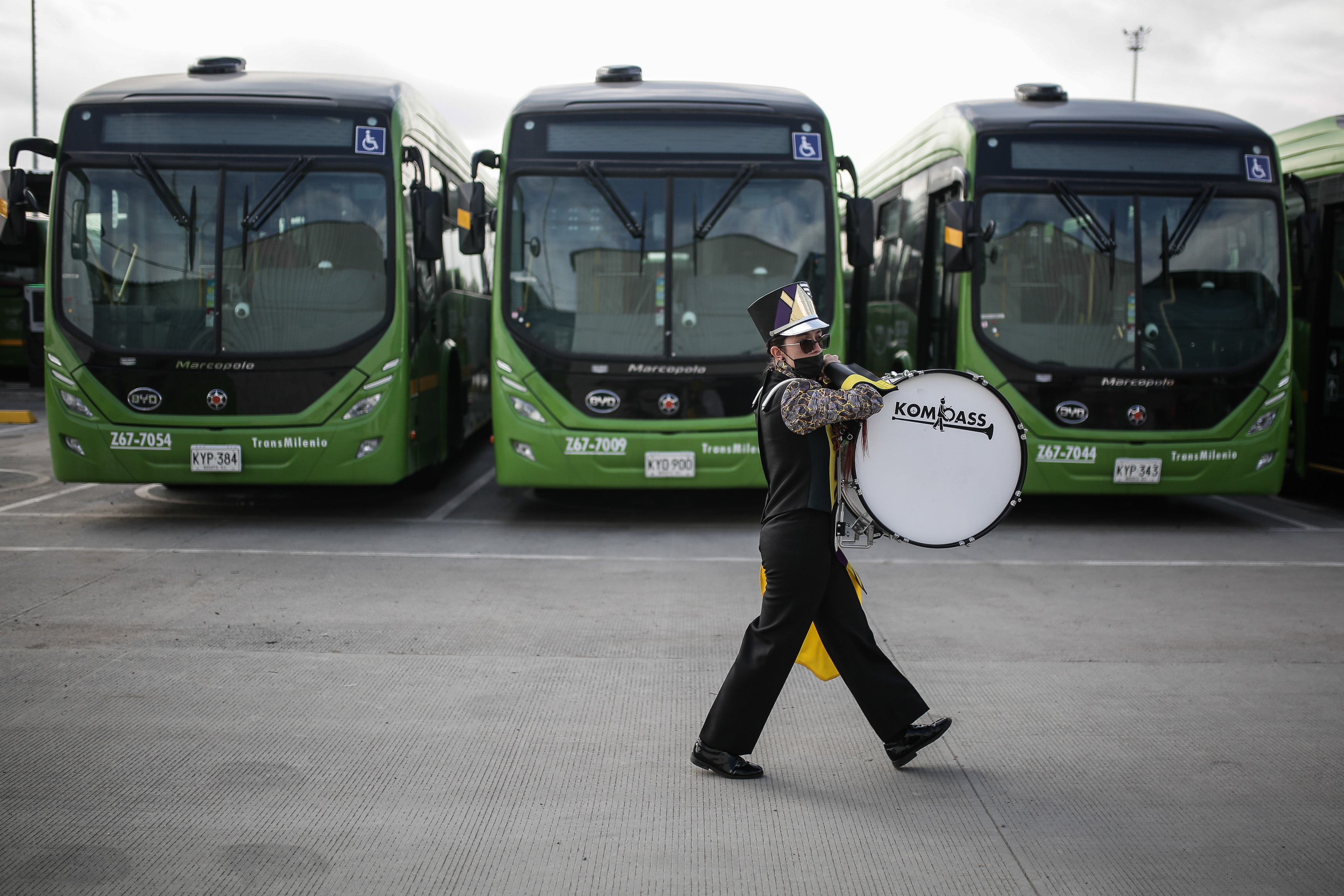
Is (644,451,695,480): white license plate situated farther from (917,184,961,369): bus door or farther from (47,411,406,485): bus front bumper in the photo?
(917,184,961,369): bus door

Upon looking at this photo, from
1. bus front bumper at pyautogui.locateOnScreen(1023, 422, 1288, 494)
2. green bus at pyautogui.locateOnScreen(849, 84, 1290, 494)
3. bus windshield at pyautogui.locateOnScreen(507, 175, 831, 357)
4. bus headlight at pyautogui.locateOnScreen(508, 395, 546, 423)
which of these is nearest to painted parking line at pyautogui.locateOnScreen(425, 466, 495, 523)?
bus headlight at pyautogui.locateOnScreen(508, 395, 546, 423)

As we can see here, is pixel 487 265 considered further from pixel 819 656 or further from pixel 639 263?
Answer: pixel 819 656

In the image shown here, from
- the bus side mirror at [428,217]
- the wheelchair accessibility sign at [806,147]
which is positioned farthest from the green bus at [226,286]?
the wheelchair accessibility sign at [806,147]

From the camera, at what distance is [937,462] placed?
4.37 metres

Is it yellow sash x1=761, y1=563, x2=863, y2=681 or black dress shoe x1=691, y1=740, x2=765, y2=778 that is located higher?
yellow sash x1=761, y1=563, x2=863, y2=681

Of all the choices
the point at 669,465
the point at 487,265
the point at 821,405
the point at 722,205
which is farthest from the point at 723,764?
the point at 487,265

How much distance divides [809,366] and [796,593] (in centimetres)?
80

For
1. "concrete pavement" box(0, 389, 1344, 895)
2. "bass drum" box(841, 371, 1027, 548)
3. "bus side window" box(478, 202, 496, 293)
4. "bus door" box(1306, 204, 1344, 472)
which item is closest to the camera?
"concrete pavement" box(0, 389, 1344, 895)

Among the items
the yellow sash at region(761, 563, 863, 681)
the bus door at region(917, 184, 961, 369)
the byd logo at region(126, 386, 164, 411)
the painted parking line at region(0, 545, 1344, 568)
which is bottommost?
the painted parking line at region(0, 545, 1344, 568)

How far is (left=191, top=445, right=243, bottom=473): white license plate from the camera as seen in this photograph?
9195 mm

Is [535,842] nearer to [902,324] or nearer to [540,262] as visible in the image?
[540,262]

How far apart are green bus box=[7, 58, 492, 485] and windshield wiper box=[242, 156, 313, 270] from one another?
0.01 meters

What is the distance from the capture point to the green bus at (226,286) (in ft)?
30.2

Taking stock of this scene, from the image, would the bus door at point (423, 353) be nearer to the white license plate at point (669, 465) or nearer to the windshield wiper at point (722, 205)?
the white license plate at point (669, 465)
